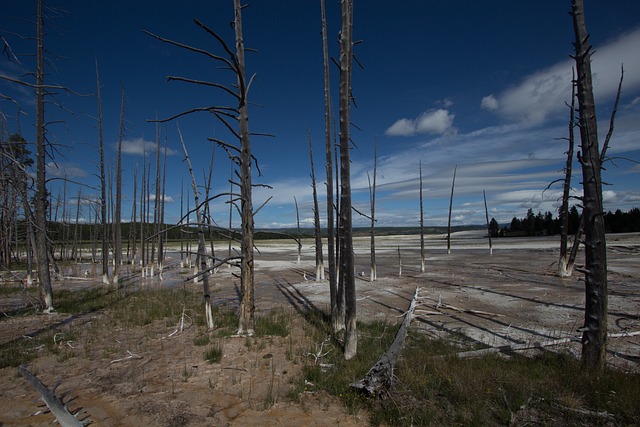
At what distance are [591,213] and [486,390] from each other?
3411 millimetres

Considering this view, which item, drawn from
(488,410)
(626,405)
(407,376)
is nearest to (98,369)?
(407,376)

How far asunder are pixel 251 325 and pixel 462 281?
548 inches

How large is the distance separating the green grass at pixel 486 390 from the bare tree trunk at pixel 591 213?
1.76 feet

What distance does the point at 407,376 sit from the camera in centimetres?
549

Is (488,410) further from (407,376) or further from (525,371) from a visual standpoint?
(525,371)

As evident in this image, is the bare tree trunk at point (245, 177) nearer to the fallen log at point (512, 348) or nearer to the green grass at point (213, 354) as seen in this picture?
the green grass at point (213, 354)

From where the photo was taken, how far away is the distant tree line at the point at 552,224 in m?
59.9

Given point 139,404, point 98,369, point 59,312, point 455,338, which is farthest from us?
point 59,312

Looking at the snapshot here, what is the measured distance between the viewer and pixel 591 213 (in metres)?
5.38

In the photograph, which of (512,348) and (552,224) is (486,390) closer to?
(512,348)

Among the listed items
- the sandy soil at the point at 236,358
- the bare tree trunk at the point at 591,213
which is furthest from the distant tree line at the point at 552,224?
the bare tree trunk at the point at 591,213

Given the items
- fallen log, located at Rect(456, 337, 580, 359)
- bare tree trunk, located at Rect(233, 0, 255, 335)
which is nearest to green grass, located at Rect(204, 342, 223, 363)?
bare tree trunk, located at Rect(233, 0, 255, 335)

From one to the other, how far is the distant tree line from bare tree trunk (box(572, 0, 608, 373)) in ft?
153

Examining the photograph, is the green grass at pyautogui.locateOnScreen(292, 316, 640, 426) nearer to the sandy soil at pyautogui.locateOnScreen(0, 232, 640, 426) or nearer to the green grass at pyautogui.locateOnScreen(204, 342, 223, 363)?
the sandy soil at pyautogui.locateOnScreen(0, 232, 640, 426)
